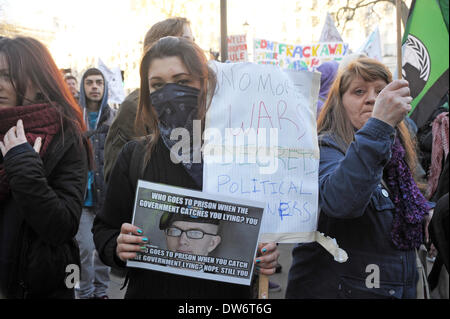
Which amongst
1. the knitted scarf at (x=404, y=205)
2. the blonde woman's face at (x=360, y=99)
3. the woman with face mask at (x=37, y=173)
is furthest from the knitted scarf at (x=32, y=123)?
the knitted scarf at (x=404, y=205)

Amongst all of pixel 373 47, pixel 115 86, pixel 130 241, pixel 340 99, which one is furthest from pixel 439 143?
pixel 115 86

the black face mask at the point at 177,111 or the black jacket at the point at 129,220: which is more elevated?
the black face mask at the point at 177,111

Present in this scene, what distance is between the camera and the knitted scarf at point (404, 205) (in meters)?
1.76

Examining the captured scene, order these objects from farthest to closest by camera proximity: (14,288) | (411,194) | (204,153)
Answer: (411,194) → (14,288) → (204,153)

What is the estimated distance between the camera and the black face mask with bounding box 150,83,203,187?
1575 millimetres

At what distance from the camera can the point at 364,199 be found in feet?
5.22

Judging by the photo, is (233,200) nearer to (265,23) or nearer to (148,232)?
(148,232)

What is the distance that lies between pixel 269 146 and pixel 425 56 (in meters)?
1.84

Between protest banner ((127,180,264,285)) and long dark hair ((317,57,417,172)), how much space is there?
0.64 meters

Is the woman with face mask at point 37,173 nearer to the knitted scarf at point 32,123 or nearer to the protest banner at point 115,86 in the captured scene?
the knitted scarf at point 32,123

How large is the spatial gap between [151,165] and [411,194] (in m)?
1.05

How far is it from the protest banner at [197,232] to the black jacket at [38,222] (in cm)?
43

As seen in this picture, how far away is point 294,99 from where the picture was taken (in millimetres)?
1675

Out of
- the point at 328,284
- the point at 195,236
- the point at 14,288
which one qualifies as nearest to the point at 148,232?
the point at 195,236
